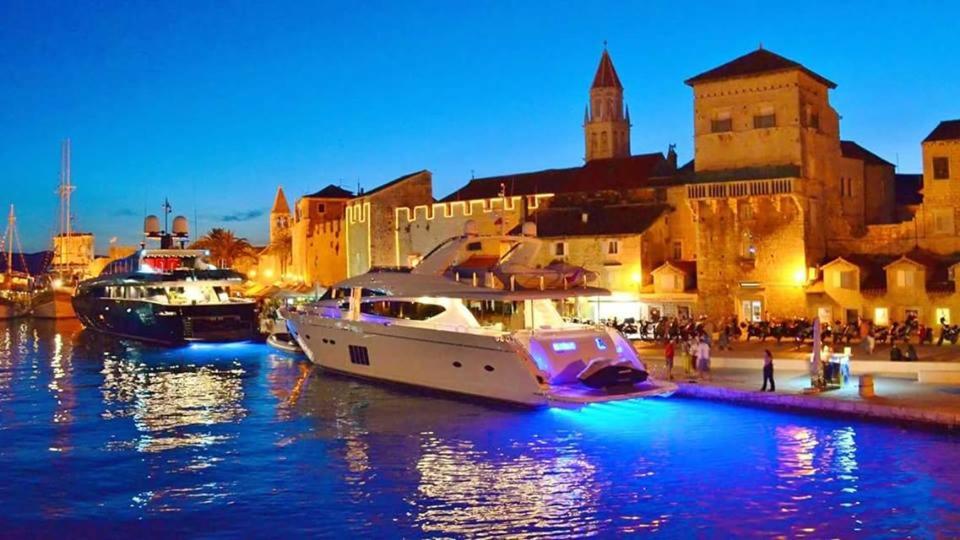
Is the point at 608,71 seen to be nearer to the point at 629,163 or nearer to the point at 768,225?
the point at 629,163

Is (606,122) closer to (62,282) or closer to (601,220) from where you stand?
(601,220)

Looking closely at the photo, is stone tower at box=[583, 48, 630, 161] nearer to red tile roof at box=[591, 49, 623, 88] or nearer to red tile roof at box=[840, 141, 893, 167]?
red tile roof at box=[591, 49, 623, 88]

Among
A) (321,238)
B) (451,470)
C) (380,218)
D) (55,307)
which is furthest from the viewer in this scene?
(55,307)

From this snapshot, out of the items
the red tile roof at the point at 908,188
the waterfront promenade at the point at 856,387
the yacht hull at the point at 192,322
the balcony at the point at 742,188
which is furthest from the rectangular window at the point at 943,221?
the yacht hull at the point at 192,322

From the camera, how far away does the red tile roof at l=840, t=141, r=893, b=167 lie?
4250 cm

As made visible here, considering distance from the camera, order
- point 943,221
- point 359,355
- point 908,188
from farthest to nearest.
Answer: point 908,188, point 943,221, point 359,355

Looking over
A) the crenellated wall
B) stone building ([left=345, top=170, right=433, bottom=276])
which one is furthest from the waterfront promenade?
stone building ([left=345, top=170, right=433, bottom=276])

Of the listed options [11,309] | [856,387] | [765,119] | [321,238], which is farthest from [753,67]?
[11,309]

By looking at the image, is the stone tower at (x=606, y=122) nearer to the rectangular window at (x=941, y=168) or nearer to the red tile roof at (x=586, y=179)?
the red tile roof at (x=586, y=179)

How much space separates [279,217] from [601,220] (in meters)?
56.9

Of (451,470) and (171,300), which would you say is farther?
(171,300)

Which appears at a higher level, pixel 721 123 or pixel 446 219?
pixel 721 123

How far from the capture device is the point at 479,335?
2436cm

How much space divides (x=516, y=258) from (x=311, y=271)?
48.1 meters
